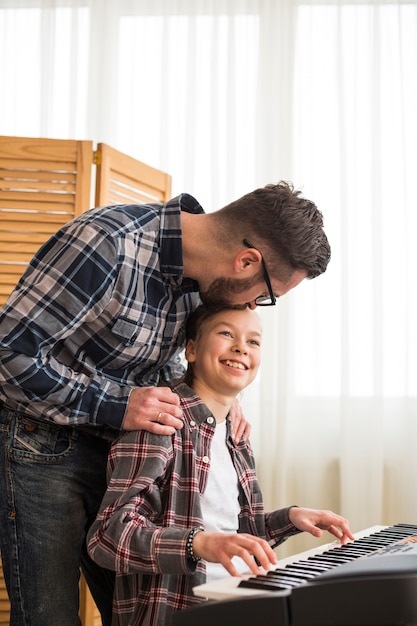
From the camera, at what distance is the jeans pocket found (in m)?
1.70

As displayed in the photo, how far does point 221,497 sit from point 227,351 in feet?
1.05

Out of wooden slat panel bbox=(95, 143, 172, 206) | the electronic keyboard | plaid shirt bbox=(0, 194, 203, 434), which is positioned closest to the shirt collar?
plaid shirt bbox=(0, 194, 203, 434)

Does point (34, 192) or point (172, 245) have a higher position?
point (34, 192)

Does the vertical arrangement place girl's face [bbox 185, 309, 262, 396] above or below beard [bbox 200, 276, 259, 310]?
below

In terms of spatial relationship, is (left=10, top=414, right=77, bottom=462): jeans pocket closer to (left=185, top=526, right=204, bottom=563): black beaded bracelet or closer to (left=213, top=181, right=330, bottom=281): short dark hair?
(left=185, top=526, right=204, bottom=563): black beaded bracelet

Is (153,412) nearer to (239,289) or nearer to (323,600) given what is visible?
(239,289)

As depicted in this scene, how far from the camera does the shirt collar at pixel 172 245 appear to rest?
175cm

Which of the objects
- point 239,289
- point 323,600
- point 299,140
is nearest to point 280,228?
point 239,289

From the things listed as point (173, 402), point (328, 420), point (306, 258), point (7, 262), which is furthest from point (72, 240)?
point (328, 420)

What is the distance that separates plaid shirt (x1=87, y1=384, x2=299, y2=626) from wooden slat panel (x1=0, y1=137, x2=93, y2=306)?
1.24m

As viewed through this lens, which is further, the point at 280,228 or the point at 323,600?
the point at 280,228

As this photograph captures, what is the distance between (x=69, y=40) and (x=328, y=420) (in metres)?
2.11

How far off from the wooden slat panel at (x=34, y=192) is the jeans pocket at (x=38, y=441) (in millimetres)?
1232

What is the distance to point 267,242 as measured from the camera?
5.83ft
